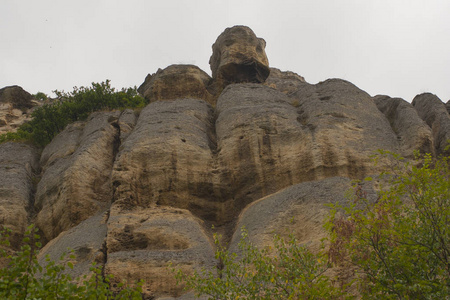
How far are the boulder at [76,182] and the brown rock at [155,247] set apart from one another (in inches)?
97.9

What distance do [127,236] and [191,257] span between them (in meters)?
3.00

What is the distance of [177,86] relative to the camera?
37.2 meters

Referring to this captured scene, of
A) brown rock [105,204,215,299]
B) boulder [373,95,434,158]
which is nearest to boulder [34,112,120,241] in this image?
brown rock [105,204,215,299]

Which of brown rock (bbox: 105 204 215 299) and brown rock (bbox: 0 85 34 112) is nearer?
brown rock (bbox: 105 204 215 299)

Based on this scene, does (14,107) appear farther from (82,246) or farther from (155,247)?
(155,247)

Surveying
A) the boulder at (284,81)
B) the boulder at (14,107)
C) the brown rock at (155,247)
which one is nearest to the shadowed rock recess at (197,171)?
the brown rock at (155,247)

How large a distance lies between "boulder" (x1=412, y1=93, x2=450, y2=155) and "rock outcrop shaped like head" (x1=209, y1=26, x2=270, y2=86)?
1069cm

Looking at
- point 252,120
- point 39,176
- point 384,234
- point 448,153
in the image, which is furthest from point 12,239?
point 448,153

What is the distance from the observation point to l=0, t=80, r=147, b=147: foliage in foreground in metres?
35.6

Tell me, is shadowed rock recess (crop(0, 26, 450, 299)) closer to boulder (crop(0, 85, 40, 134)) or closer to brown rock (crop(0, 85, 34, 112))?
boulder (crop(0, 85, 40, 134))

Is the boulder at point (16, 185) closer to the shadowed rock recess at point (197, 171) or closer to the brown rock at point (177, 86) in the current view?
the shadowed rock recess at point (197, 171)

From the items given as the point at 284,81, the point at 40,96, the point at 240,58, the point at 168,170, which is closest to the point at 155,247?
the point at 168,170

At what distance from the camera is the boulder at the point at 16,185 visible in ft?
86.8

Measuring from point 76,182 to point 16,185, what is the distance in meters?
4.08
